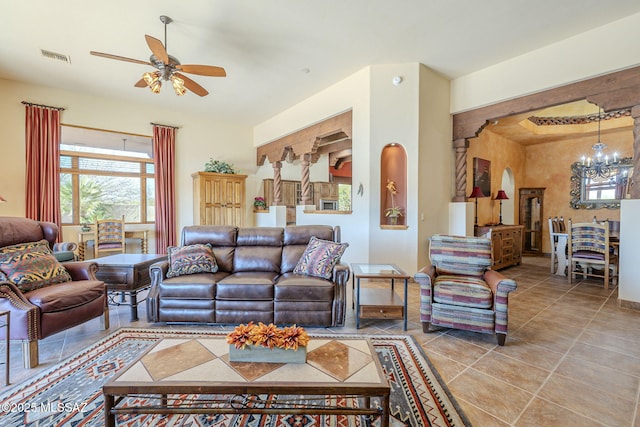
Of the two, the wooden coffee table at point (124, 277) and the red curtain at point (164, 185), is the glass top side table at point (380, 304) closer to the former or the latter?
the wooden coffee table at point (124, 277)

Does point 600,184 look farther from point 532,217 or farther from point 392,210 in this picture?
point 392,210

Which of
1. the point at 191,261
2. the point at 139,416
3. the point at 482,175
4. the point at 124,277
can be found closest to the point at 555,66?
the point at 482,175

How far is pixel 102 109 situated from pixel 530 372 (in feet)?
25.6

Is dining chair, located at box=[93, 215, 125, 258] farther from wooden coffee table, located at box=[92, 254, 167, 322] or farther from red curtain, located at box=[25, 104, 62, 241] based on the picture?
wooden coffee table, located at box=[92, 254, 167, 322]

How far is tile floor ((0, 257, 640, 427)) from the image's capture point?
5.56 feet

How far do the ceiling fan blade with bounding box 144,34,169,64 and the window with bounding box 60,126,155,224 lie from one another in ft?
12.4

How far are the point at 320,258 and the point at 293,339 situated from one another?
1566mm

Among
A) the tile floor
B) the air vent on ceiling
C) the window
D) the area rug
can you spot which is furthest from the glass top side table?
the window

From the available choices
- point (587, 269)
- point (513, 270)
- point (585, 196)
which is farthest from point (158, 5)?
point (585, 196)

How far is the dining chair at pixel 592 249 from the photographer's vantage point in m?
4.22

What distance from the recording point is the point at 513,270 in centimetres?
555

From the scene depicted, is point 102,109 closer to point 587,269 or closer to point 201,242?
point 201,242

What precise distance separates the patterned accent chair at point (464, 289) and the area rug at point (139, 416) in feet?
1.66

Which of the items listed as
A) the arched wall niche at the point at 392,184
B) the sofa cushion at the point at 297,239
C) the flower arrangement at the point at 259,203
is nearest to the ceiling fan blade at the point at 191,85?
the sofa cushion at the point at 297,239
